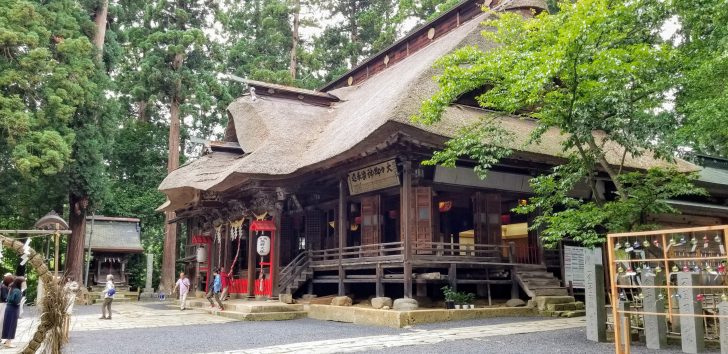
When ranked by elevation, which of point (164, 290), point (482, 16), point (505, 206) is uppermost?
point (482, 16)

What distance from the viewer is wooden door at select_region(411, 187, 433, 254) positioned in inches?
515

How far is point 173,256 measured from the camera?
2723 centimetres

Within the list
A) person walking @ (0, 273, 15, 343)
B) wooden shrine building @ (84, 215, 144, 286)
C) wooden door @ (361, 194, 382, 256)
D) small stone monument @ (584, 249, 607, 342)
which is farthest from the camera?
wooden shrine building @ (84, 215, 144, 286)

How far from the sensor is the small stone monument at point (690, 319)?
23.2 feet

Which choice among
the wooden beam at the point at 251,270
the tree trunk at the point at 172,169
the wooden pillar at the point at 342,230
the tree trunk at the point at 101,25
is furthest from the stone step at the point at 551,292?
the tree trunk at the point at 101,25

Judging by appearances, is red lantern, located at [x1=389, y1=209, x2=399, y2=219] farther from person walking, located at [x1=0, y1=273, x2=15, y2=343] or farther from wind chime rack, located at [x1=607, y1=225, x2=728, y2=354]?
person walking, located at [x1=0, y1=273, x2=15, y2=343]

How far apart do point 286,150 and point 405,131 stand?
5.02 meters

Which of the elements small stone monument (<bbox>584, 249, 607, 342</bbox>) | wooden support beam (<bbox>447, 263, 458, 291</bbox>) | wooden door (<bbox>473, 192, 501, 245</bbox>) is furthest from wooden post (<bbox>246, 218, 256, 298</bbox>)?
small stone monument (<bbox>584, 249, 607, 342</bbox>)

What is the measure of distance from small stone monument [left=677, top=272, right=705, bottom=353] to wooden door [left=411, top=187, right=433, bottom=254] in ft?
20.9

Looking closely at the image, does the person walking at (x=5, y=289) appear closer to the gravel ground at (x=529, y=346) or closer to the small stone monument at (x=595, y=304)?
the gravel ground at (x=529, y=346)

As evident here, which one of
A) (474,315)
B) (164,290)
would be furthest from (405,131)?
(164,290)

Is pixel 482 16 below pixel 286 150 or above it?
above

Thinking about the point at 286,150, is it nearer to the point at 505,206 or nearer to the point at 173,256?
the point at 505,206

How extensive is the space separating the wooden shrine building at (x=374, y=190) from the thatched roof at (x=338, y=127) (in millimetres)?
55
